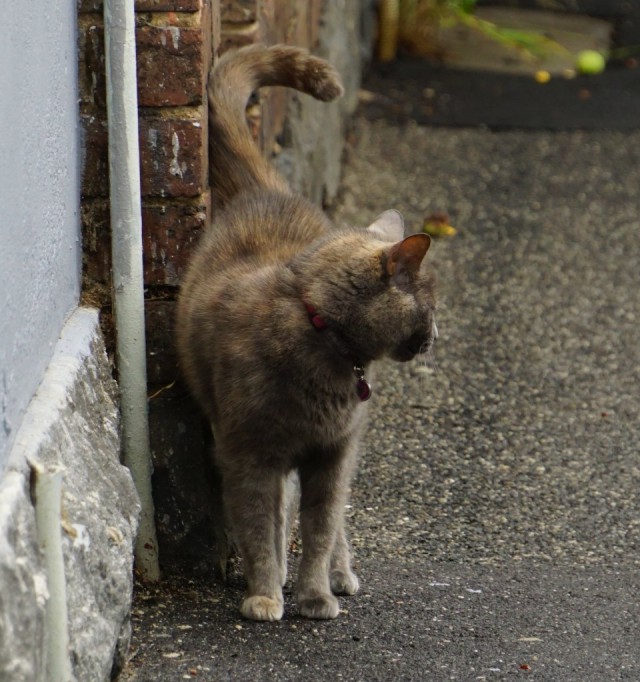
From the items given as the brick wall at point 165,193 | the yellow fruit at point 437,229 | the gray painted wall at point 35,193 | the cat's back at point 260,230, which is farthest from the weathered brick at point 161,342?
the yellow fruit at point 437,229

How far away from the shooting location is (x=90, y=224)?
2.73m

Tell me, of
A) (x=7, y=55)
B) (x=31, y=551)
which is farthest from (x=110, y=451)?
(x=7, y=55)

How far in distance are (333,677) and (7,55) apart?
1368 mm

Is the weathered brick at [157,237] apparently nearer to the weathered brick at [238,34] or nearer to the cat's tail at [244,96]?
the cat's tail at [244,96]

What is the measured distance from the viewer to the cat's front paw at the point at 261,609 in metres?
2.68

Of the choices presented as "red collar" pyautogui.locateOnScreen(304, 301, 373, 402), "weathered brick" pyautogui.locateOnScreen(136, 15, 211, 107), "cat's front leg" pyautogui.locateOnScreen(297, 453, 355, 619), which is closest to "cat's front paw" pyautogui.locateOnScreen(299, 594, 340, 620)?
"cat's front leg" pyautogui.locateOnScreen(297, 453, 355, 619)

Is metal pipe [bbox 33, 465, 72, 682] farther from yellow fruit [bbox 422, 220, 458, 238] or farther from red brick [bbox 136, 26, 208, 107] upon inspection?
yellow fruit [bbox 422, 220, 458, 238]

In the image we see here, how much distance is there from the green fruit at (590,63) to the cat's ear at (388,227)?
4.62m

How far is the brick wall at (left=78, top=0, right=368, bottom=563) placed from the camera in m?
2.70

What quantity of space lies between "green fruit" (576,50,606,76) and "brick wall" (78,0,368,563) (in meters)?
4.54

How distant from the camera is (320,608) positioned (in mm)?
2736

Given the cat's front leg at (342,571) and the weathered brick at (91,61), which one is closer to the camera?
the weathered brick at (91,61)

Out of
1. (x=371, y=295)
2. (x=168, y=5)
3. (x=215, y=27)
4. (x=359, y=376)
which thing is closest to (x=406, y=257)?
(x=371, y=295)

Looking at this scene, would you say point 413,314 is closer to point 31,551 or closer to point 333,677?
point 333,677
